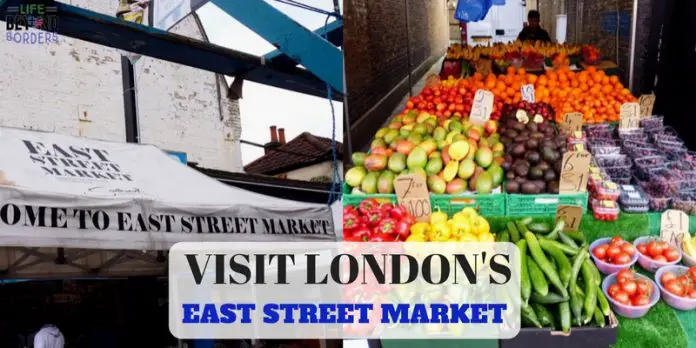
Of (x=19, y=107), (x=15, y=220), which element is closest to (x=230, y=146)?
(x=19, y=107)

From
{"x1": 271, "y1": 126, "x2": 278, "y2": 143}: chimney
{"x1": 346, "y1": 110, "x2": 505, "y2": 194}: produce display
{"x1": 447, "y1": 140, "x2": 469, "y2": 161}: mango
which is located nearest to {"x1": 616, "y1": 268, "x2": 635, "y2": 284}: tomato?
{"x1": 346, "y1": 110, "x2": 505, "y2": 194}: produce display

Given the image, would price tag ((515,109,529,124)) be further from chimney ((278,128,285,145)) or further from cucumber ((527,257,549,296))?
chimney ((278,128,285,145))

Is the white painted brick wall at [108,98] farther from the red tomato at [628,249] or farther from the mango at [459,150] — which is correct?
the red tomato at [628,249]

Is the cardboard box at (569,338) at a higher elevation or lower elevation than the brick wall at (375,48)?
lower

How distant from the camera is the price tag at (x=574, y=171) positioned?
348 centimetres

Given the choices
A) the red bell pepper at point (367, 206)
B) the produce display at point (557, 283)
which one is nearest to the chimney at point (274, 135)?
the red bell pepper at point (367, 206)

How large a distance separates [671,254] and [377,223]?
181 centimetres

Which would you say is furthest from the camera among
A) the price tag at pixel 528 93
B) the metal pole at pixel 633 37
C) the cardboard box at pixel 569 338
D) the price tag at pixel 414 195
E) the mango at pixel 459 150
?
the metal pole at pixel 633 37

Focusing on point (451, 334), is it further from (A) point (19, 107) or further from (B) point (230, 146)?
(B) point (230, 146)

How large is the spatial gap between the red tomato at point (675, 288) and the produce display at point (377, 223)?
4.96 feet

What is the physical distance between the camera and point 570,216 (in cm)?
350

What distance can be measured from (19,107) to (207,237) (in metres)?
3.86

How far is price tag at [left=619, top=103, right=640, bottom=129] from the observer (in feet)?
15.2

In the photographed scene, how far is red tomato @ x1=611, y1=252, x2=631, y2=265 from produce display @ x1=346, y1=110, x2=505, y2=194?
2.85ft
